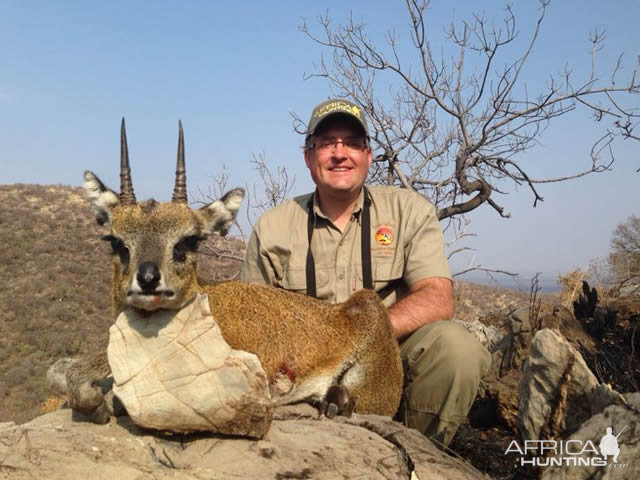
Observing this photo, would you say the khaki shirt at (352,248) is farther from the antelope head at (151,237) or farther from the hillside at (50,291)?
the hillside at (50,291)

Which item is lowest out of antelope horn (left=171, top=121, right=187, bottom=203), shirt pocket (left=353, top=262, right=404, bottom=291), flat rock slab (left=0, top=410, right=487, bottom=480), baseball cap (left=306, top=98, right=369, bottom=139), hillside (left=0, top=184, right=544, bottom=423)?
hillside (left=0, top=184, right=544, bottom=423)

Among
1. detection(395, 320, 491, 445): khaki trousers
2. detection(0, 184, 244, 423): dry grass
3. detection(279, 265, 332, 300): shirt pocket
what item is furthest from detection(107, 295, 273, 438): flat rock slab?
detection(0, 184, 244, 423): dry grass

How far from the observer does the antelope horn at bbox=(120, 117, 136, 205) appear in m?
4.68

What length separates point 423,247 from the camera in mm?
6980

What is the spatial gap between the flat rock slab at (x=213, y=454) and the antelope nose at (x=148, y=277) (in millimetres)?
958

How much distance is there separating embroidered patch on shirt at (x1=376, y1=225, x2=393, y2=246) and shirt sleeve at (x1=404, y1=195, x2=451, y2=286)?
0.21 m

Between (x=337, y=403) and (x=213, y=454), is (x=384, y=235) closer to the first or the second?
(x=337, y=403)

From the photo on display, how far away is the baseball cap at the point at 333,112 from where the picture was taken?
723 centimetres

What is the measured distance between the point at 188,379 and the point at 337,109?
4536mm

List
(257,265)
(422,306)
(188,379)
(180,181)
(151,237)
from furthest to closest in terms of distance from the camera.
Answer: (257,265), (422,306), (180,181), (151,237), (188,379)

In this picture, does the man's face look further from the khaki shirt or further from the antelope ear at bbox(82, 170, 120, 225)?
the antelope ear at bbox(82, 170, 120, 225)

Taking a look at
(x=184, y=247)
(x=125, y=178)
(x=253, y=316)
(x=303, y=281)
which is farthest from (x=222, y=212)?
(x=303, y=281)

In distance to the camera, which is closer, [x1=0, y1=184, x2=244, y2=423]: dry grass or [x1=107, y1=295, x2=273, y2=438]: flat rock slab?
[x1=107, y1=295, x2=273, y2=438]: flat rock slab

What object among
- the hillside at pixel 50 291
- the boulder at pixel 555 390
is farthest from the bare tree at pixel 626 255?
the boulder at pixel 555 390
